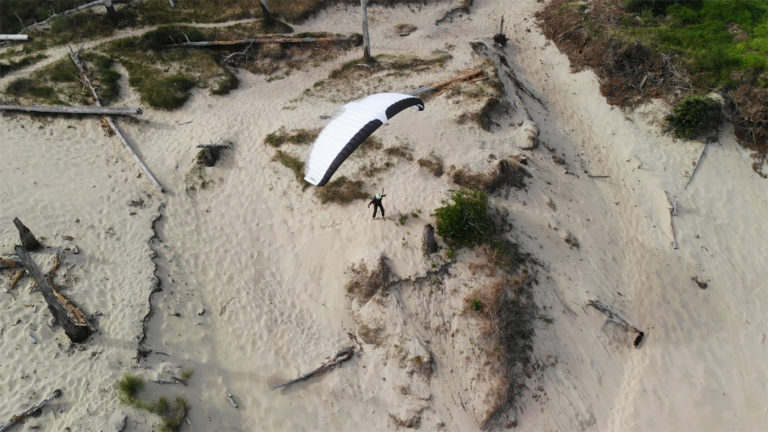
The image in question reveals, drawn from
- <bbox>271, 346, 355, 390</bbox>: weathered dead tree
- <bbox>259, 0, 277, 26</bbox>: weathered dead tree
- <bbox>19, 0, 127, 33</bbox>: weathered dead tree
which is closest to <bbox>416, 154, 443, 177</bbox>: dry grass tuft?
<bbox>271, 346, 355, 390</bbox>: weathered dead tree

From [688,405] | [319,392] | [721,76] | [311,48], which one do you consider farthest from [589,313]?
[311,48]

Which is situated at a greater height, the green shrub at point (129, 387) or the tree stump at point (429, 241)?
the tree stump at point (429, 241)

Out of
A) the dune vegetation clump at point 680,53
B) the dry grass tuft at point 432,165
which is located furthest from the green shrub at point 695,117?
the dry grass tuft at point 432,165

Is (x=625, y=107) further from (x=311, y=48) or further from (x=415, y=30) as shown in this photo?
(x=311, y=48)

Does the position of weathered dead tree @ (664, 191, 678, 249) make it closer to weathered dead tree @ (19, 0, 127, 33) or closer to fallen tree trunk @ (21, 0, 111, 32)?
weathered dead tree @ (19, 0, 127, 33)

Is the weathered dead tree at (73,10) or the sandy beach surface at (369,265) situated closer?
the sandy beach surface at (369,265)

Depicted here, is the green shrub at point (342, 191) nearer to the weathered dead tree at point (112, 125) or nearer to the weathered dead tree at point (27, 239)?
the weathered dead tree at point (112, 125)

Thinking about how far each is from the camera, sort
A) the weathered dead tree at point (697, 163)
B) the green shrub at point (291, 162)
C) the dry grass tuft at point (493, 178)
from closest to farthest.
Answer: the dry grass tuft at point (493, 178) → the green shrub at point (291, 162) → the weathered dead tree at point (697, 163)
